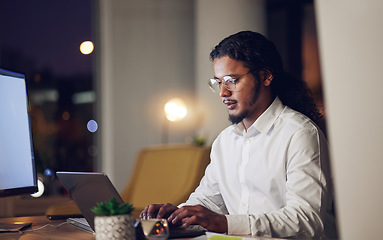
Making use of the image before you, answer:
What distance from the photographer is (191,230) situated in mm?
1314

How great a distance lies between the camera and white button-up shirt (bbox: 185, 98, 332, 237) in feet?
4.84

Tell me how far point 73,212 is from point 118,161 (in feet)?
14.4

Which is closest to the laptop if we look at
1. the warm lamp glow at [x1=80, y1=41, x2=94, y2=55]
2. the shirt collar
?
the shirt collar

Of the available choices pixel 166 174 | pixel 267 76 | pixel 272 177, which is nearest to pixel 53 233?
pixel 272 177

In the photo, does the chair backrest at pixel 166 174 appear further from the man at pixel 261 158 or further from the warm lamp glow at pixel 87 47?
the warm lamp glow at pixel 87 47

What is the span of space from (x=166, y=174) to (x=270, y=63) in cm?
226

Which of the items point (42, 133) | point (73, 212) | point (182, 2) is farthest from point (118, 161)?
point (73, 212)

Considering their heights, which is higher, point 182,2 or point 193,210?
point 182,2

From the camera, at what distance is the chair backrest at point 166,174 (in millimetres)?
3803

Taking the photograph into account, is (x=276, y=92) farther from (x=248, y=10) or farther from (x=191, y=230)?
(x=248, y=10)

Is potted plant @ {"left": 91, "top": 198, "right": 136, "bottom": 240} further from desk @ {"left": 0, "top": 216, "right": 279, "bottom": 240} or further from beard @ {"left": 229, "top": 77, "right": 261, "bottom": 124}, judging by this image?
beard @ {"left": 229, "top": 77, "right": 261, "bottom": 124}

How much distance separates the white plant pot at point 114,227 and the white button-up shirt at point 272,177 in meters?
0.41

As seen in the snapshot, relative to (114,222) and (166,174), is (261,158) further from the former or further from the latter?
(166,174)

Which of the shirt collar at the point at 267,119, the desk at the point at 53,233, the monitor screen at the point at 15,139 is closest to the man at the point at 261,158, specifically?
the shirt collar at the point at 267,119
